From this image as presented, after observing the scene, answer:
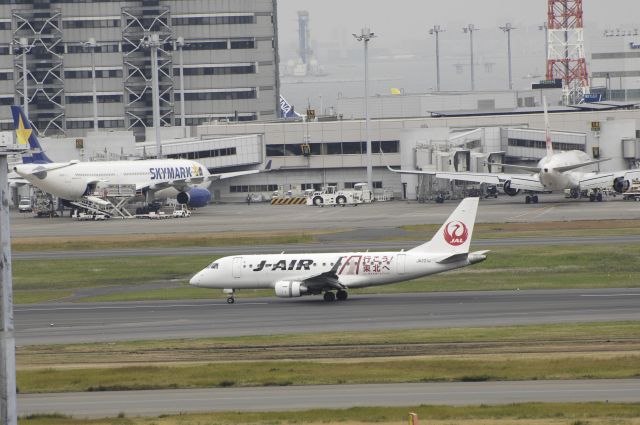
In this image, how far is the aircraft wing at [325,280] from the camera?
68750 millimetres

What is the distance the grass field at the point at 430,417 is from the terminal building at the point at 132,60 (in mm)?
157490

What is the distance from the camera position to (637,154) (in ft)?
458

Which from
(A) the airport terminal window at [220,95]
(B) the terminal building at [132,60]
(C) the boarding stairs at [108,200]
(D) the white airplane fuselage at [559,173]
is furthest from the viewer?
(A) the airport terminal window at [220,95]

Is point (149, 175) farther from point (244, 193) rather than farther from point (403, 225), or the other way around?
point (403, 225)

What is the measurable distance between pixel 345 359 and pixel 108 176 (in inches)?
3430

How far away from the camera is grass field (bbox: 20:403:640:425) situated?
3650cm

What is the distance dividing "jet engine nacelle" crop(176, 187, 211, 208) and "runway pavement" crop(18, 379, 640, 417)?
90.4 metres

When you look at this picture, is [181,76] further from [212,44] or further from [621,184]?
[621,184]

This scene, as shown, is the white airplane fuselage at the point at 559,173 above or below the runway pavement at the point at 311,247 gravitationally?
above

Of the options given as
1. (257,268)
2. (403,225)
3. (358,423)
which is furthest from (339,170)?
(358,423)

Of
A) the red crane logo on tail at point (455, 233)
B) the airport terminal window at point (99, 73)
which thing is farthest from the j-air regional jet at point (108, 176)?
the red crane logo on tail at point (455, 233)

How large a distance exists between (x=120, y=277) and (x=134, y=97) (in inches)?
4582

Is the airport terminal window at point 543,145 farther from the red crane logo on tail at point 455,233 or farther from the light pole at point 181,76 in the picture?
the red crane logo on tail at point 455,233

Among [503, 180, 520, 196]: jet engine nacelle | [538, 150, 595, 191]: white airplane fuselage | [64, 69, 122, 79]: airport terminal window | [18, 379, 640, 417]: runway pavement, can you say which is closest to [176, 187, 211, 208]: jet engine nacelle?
[503, 180, 520, 196]: jet engine nacelle
